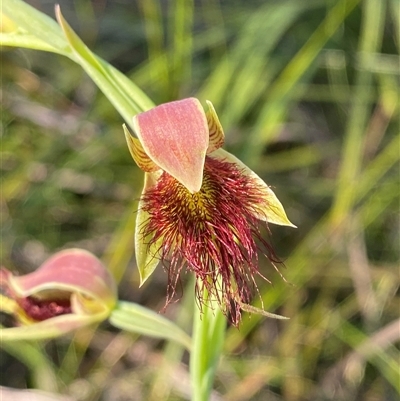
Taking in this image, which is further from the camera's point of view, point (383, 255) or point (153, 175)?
point (383, 255)

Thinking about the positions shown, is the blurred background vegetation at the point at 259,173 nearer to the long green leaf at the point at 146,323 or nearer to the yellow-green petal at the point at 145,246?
the long green leaf at the point at 146,323

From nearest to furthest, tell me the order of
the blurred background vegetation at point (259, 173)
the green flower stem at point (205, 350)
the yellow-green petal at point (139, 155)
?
1. the yellow-green petal at point (139, 155)
2. the green flower stem at point (205, 350)
3. the blurred background vegetation at point (259, 173)

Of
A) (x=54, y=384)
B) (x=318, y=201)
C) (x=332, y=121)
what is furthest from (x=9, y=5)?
(x=332, y=121)

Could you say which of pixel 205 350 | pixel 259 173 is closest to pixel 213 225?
pixel 205 350

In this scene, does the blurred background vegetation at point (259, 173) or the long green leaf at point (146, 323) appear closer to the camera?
the long green leaf at point (146, 323)

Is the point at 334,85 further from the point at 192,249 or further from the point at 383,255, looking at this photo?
the point at 192,249

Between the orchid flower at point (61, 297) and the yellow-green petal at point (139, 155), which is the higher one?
the yellow-green petal at point (139, 155)

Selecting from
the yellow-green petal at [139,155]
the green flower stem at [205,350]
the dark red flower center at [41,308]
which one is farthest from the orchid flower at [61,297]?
the yellow-green petal at [139,155]

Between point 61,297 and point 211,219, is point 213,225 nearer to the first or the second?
point 211,219
